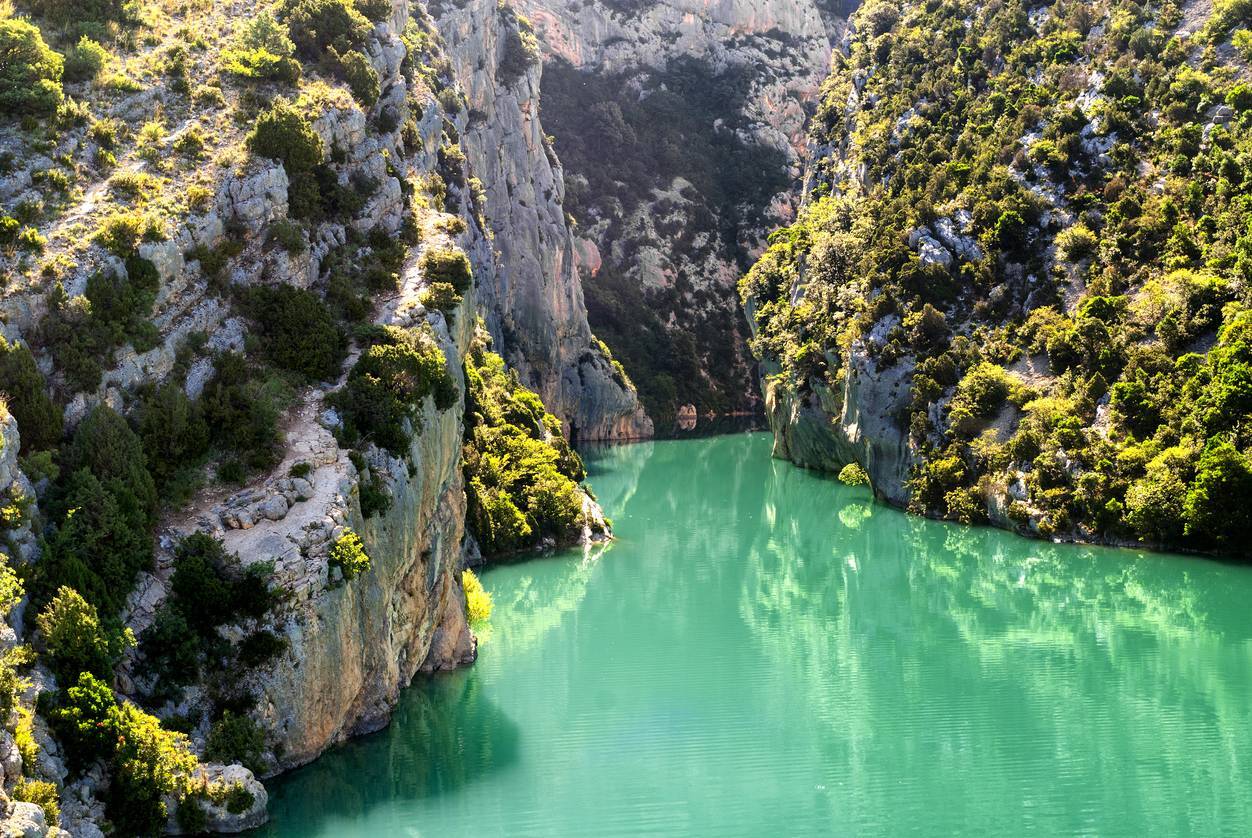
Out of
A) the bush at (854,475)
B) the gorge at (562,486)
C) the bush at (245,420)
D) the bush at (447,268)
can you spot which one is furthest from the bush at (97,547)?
the bush at (854,475)

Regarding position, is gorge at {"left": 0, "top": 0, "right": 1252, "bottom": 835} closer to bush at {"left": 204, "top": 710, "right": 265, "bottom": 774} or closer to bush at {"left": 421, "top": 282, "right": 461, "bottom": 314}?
bush at {"left": 204, "top": 710, "right": 265, "bottom": 774}

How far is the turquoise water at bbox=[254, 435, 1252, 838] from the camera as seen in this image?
2280 cm

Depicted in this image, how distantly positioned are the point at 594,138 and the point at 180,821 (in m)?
129

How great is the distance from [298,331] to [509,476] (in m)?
22.4

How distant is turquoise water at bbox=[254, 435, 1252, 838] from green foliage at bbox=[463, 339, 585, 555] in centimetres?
188

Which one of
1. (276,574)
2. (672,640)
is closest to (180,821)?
(276,574)

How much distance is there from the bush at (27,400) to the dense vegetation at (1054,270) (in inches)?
1695

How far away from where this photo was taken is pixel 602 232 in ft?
442

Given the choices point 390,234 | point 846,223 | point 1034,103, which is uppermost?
point 1034,103

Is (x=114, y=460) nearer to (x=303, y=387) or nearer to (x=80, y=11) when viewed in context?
(x=303, y=387)

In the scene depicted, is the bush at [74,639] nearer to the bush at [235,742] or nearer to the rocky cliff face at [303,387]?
the rocky cliff face at [303,387]

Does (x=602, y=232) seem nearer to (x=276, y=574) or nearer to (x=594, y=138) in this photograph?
(x=594, y=138)

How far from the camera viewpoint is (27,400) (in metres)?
22.4

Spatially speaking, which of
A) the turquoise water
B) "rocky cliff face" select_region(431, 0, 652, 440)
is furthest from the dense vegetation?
"rocky cliff face" select_region(431, 0, 652, 440)
